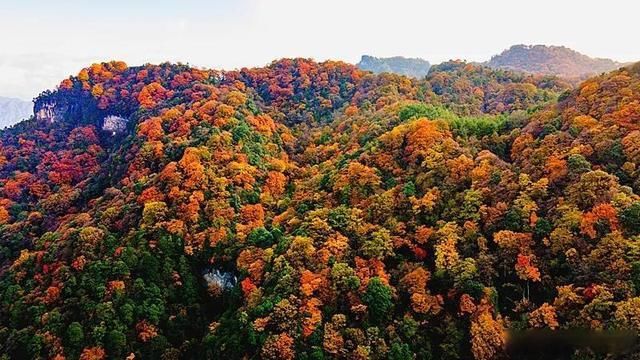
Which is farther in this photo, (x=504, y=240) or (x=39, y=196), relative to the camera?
(x=39, y=196)

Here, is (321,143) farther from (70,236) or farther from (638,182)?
(638,182)

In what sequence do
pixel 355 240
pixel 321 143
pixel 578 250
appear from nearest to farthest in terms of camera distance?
pixel 578 250, pixel 355 240, pixel 321 143

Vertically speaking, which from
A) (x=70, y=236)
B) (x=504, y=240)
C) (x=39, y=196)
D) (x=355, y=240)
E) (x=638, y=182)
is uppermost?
(x=638, y=182)

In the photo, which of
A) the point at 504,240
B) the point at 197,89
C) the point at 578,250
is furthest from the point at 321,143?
the point at 578,250

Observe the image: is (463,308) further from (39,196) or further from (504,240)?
(39,196)

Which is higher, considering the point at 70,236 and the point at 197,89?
the point at 197,89

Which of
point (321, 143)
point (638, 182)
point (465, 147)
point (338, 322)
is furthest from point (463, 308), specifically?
point (321, 143)

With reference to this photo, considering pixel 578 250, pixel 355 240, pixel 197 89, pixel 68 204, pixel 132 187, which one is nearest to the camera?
pixel 578 250
